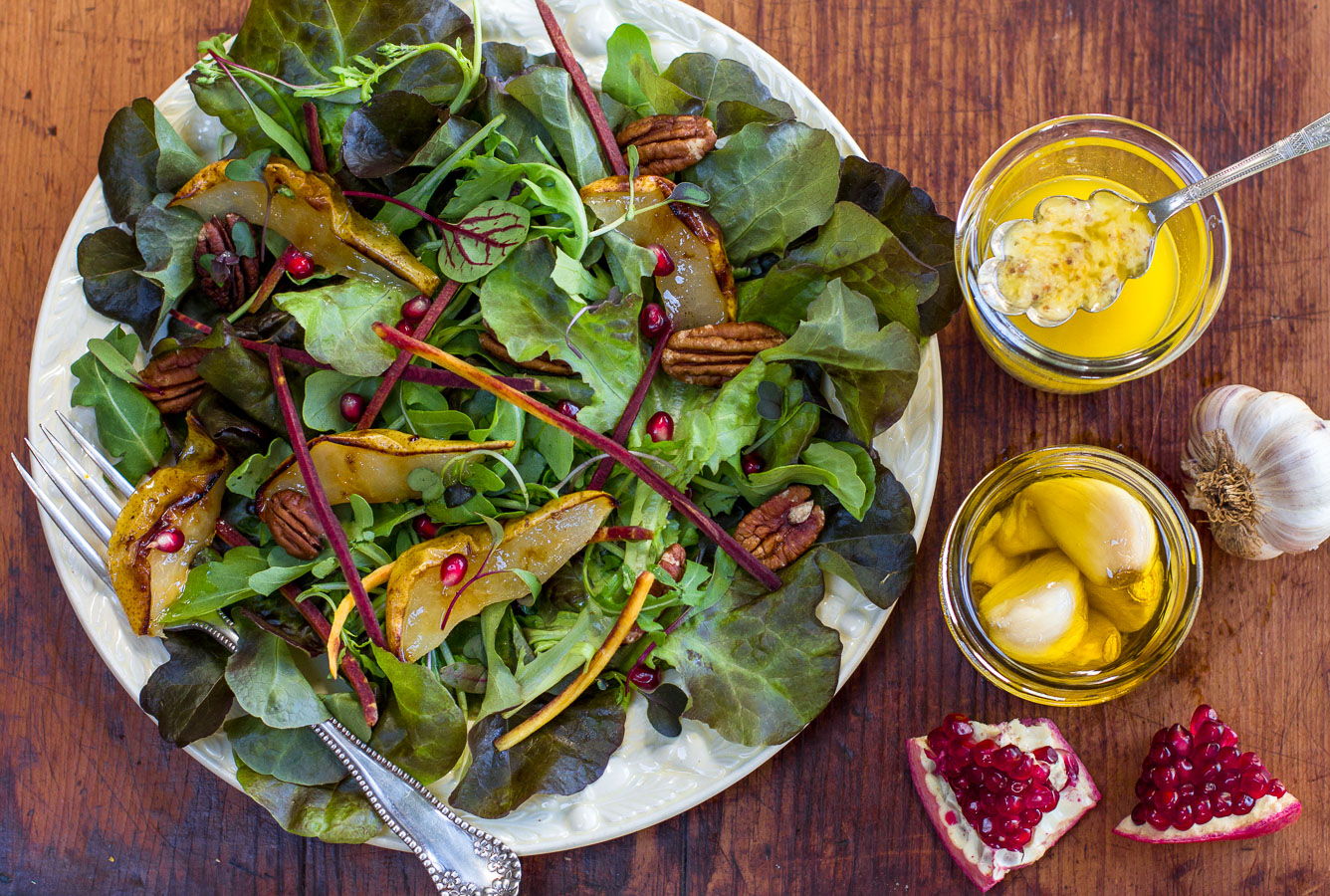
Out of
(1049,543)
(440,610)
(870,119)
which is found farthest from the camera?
(870,119)

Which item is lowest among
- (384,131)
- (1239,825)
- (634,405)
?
(1239,825)

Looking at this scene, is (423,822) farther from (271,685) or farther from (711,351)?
(711,351)

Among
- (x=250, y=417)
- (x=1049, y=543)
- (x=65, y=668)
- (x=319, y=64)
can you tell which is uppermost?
(x=319, y=64)

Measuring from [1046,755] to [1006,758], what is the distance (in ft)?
0.32

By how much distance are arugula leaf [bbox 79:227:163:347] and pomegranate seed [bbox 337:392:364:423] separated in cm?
30

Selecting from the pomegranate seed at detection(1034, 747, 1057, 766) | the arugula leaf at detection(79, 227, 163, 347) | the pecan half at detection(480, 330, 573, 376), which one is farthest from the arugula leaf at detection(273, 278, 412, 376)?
the pomegranate seed at detection(1034, 747, 1057, 766)

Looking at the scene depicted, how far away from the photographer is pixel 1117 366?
1201mm

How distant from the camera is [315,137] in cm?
118

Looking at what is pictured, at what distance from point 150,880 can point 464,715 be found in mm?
664

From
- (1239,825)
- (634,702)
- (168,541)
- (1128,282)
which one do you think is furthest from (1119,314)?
(168,541)

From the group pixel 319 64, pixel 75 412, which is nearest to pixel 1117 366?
pixel 319 64

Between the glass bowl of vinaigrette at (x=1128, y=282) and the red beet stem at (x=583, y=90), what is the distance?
507 mm

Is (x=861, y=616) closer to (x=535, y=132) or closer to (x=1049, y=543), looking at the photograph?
(x=1049, y=543)

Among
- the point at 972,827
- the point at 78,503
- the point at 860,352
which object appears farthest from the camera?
the point at 972,827
